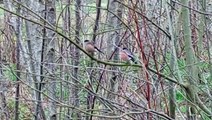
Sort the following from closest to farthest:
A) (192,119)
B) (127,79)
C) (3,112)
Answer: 1. (192,119)
2. (127,79)
3. (3,112)

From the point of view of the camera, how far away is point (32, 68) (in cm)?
465

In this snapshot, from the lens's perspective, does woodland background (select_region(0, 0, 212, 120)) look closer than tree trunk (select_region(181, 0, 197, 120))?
No

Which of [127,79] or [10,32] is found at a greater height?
[10,32]

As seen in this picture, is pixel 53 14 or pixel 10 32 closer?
pixel 53 14

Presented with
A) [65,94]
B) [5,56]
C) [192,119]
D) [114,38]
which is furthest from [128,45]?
[5,56]

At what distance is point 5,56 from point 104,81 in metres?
3.77

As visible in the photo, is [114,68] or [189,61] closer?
[189,61]

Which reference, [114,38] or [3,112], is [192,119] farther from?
[3,112]

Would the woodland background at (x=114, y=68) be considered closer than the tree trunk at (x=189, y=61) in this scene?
No

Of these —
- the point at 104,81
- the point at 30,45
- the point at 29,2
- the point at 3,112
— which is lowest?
the point at 3,112

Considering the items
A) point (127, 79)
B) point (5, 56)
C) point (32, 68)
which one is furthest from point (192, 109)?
point (5, 56)

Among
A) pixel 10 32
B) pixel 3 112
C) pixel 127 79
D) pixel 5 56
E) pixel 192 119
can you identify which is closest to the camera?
pixel 192 119

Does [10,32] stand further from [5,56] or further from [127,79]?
[127,79]

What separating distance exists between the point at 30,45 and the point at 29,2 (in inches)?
27.0
